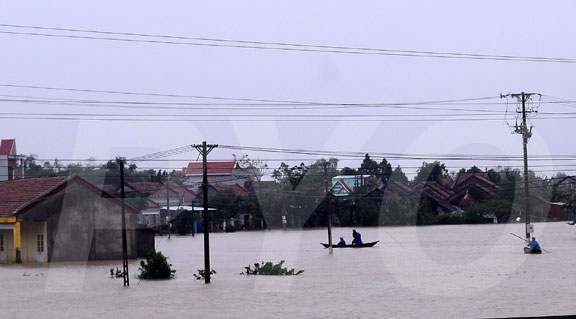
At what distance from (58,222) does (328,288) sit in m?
16.8

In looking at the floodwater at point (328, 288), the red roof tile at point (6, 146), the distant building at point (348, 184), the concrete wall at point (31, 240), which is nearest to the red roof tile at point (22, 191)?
the concrete wall at point (31, 240)

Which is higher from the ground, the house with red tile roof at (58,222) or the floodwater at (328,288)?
the house with red tile roof at (58,222)

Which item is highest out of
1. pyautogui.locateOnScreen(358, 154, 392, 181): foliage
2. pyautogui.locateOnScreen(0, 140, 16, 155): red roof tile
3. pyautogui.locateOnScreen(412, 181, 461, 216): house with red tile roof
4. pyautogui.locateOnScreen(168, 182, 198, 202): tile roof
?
pyautogui.locateOnScreen(0, 140, 16, 155): red roof tile

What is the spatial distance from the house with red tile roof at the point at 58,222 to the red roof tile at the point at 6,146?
28.4 metres

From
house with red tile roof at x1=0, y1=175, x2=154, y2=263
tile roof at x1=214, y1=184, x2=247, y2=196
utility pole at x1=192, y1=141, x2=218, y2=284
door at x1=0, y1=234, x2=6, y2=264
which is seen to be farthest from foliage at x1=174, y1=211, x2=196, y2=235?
utility pole at x1=192, y1=141, x2=218, y2=284

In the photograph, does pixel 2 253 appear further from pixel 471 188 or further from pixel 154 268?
pixel 471 188

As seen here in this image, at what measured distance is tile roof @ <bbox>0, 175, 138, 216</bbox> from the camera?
3706cm

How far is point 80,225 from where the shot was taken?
38.8 metres

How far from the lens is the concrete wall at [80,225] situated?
37875 mm

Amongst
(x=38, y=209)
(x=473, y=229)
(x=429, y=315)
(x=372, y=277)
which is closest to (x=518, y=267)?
(x=372, y=277)

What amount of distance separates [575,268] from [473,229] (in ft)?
131

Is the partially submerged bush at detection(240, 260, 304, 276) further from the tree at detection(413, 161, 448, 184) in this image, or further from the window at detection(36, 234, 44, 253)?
the tree at detection(413, 161, 448, 184)

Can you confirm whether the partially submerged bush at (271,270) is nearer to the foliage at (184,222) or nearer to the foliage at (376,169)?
the foliage at (376,169)

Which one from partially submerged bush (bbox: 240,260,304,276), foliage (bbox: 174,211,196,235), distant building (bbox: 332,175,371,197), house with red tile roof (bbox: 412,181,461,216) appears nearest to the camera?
partially submerged bush (bbox: 240,260,304,276)
